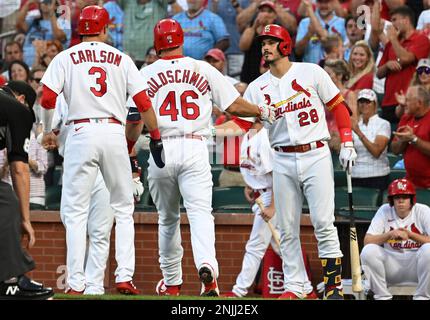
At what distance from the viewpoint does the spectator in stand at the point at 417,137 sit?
12133 mm

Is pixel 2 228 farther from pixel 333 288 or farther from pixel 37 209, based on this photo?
pixel 37 209

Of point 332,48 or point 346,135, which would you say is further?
point 332,48

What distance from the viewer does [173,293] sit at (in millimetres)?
9656

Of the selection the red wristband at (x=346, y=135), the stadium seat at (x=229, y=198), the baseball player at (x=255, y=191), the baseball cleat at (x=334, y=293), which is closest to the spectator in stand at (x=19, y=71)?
the stadium seat at (x=229, y=198)

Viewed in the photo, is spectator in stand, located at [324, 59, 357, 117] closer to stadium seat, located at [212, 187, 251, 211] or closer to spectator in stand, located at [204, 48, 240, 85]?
spectator in stand, located at [204, 48, 240, 85]

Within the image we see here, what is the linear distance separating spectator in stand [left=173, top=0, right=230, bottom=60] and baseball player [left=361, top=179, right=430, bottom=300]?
3.37 meters

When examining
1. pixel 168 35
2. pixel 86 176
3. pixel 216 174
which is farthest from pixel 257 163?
pixel 86 176

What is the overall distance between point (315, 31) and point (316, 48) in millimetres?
202

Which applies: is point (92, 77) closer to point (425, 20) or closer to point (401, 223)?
point (401, 223)

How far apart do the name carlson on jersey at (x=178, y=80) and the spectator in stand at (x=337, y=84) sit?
375 centimetres

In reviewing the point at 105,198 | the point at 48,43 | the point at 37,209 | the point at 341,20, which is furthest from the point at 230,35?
the point at 105,198

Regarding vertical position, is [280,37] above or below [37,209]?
above

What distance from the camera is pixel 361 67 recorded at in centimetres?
1310

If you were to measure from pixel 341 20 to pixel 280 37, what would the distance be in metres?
4.39
